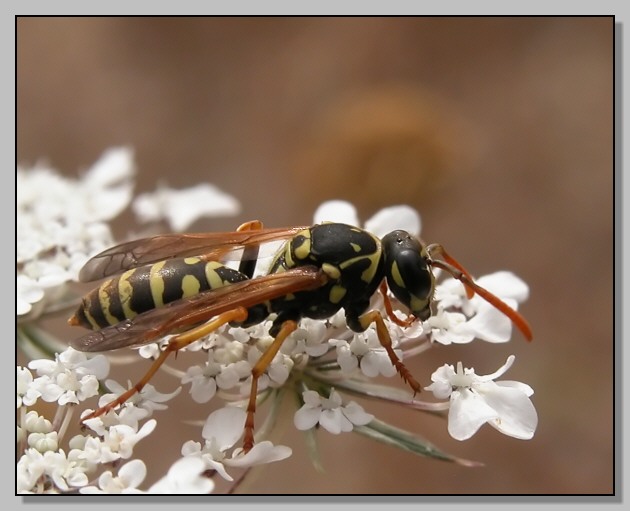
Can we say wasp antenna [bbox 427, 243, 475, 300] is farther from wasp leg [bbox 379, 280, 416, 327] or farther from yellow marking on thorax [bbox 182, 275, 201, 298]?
yellow marking on thorax [bbox 182, 275, 201, 298]

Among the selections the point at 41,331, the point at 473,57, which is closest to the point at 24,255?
the point at 41,331

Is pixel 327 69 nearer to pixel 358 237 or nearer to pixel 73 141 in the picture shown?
pixel 73 141

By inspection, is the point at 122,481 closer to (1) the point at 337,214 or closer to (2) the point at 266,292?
(2) the point at 266,292

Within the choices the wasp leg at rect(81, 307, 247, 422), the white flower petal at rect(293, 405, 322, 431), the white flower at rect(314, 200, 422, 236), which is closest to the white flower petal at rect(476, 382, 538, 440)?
the white flower petal at rect(293, 405, 322, 431)

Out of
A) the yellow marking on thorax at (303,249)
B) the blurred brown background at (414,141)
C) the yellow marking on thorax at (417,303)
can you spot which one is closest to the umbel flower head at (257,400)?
the yellow marking on thorax at (417,303)

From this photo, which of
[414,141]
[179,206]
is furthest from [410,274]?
[414,141]
